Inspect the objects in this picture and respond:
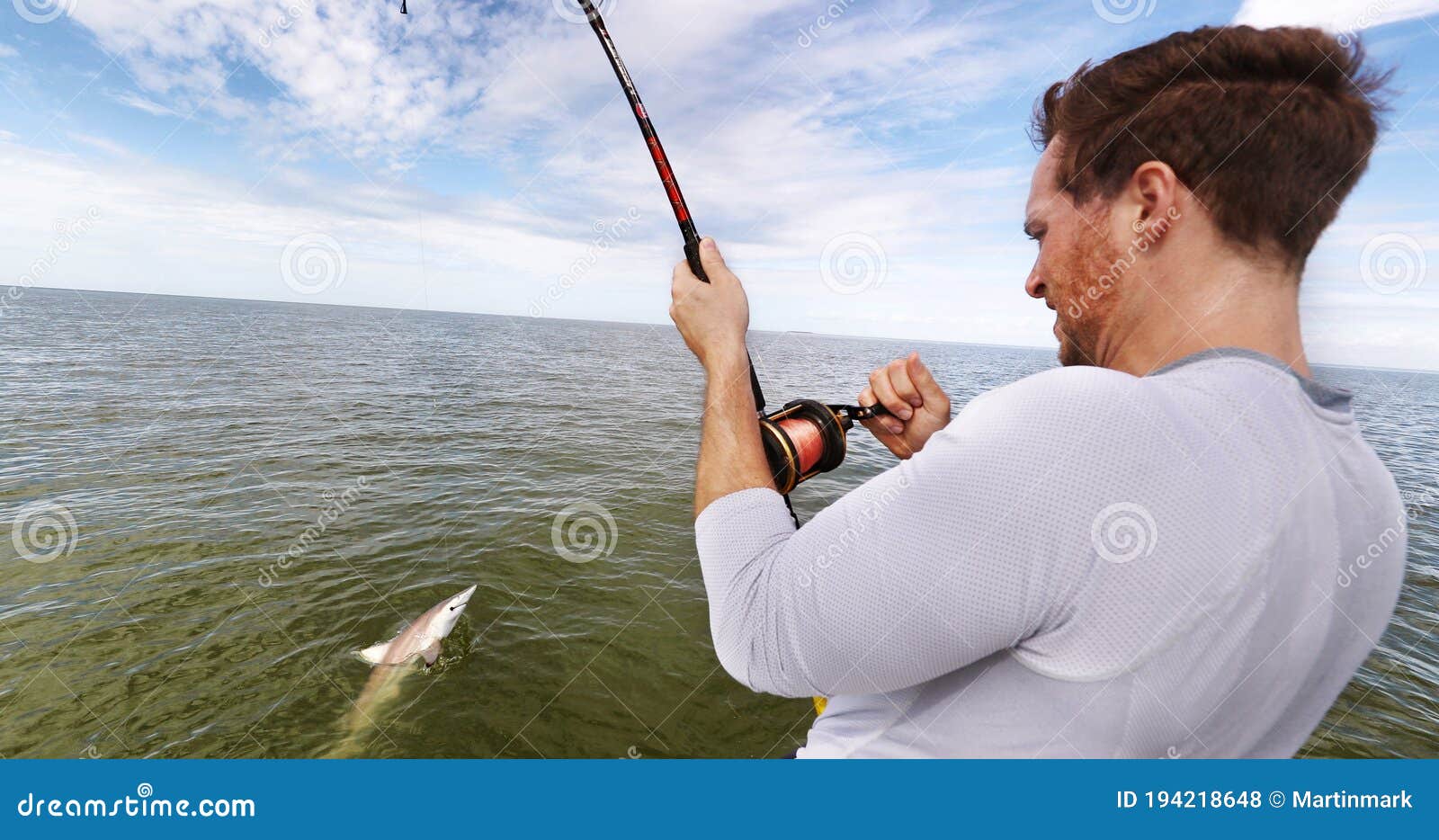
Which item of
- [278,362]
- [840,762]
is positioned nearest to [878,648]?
[840,762]

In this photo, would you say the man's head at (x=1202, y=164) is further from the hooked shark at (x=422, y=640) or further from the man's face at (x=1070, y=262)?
the hooked shark at (x=422, y=640)

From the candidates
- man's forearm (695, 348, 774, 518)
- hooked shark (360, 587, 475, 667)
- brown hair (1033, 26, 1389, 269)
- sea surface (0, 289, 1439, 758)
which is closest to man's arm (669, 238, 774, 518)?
man's forearm (695, 348, 774, 518)

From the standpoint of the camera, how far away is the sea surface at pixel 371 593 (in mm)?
6496

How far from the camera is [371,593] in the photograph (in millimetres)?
8961

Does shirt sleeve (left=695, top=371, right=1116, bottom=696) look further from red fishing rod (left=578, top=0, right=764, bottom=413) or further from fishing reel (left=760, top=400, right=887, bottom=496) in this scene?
red fishing rod (left=578, top=0, right=764, bottom=413)

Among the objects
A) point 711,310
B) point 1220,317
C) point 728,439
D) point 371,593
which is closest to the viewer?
point 1220,317

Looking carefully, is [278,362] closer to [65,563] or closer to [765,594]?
[65,563]

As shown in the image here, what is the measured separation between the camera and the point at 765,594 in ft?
4.23

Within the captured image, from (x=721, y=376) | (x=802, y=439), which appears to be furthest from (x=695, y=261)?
(x=802, y=439)

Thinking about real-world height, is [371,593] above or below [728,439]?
above

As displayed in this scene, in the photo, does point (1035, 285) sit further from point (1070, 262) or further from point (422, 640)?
point (422, 640)

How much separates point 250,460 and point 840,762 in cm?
1773

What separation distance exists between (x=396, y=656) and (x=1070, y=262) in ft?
27.3

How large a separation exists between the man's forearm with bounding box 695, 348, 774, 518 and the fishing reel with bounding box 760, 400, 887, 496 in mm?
186
